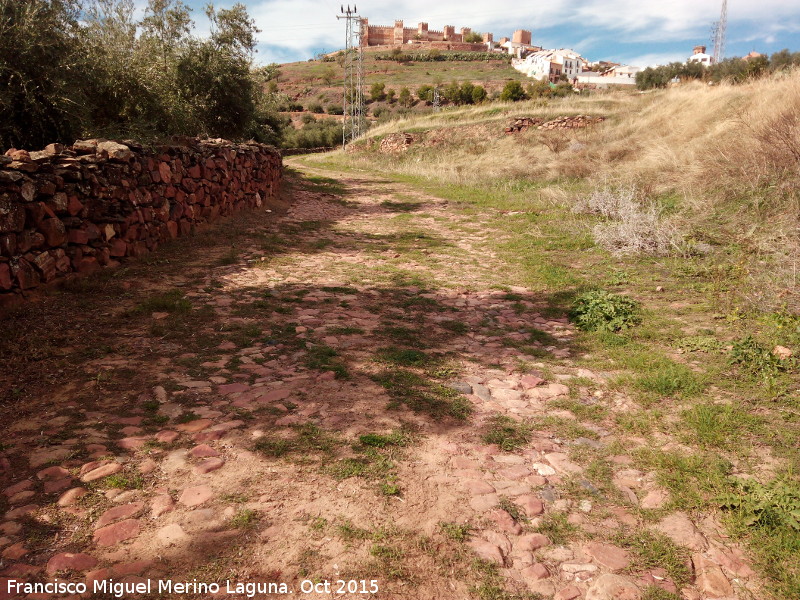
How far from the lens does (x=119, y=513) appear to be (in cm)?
239

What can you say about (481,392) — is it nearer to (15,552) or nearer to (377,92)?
(15,552)

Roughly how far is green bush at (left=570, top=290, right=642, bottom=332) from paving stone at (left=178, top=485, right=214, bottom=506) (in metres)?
3.80

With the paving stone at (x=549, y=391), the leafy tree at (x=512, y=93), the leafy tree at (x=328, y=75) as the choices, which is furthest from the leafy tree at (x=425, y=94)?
the paving stone at (x=549, y=391)

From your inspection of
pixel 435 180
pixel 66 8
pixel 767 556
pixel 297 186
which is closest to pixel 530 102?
pixel 435 180

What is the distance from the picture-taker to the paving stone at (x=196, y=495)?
2502mm

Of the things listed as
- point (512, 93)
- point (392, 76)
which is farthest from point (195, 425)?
point (392, 76)

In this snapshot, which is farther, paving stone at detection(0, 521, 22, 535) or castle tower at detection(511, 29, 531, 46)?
castle tower at detection(511, 29, 531, 46)

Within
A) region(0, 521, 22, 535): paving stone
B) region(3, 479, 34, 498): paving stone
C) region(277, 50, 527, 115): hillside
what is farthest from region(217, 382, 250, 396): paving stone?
region(277, 50, 527, 115): hillside

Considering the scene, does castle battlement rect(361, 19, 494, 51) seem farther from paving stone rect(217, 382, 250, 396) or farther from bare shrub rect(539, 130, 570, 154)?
paving stone rect(217, 382, 250, 396)

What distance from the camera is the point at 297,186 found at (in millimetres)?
14945

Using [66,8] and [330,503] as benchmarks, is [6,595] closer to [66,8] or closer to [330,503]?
[330,503]

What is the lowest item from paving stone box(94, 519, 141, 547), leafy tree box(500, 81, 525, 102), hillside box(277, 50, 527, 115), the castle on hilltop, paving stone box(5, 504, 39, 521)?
paving stone box(94, 519, 141, 547)

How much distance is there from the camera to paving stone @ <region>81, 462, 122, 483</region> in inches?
102

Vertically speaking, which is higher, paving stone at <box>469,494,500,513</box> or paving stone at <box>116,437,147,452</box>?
paving stone at <box>116,437,147,452</box>
